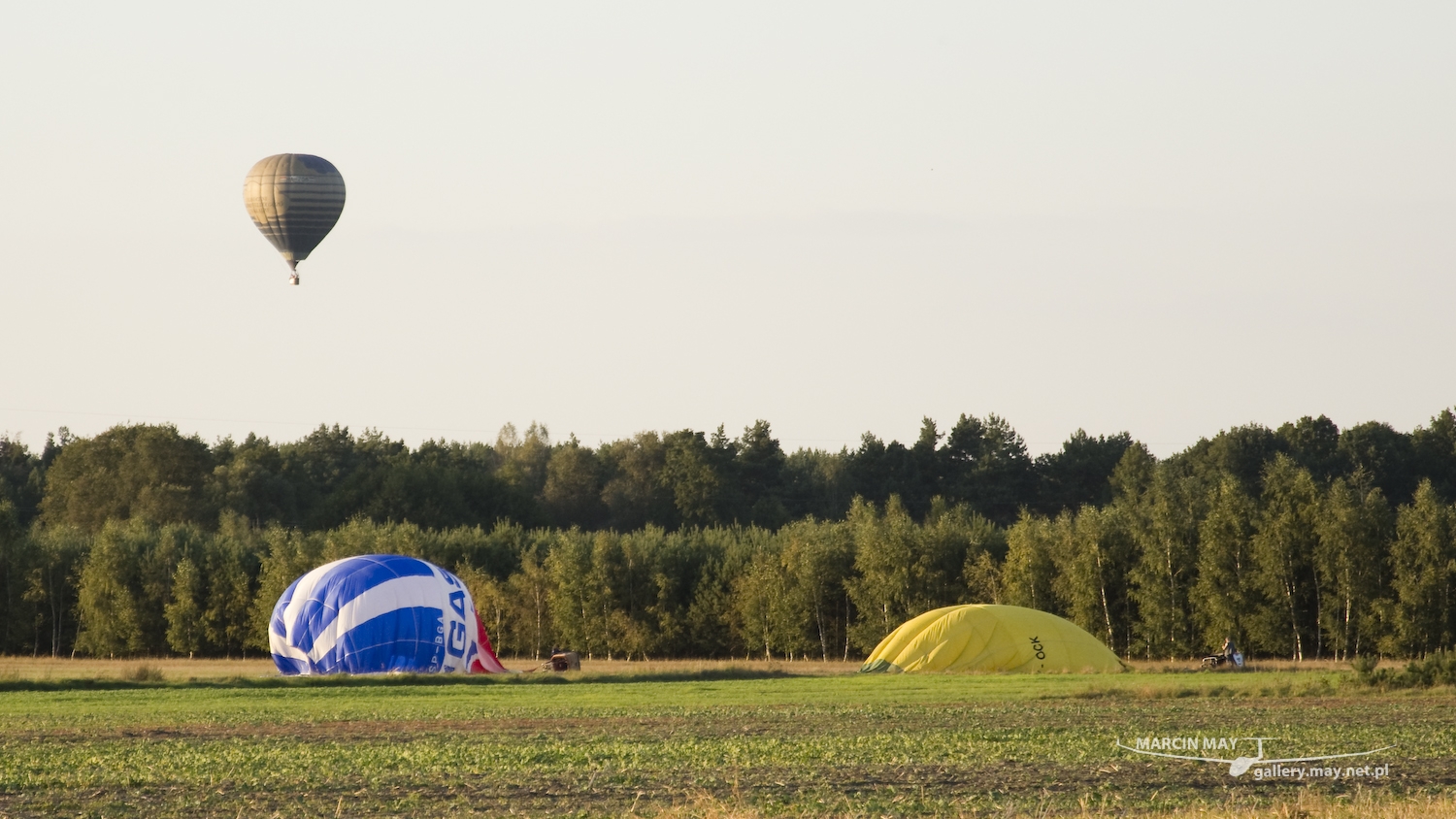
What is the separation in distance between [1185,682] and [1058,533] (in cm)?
1493

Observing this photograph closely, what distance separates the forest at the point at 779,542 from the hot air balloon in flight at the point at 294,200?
465 inches

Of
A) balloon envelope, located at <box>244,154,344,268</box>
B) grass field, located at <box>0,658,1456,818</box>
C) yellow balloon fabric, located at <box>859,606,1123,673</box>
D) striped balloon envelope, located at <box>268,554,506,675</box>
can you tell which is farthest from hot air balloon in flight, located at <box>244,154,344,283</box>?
yellow balloon fabric, located at <box>859,606,1123,673</box>

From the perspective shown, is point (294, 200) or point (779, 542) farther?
point (779, 542)

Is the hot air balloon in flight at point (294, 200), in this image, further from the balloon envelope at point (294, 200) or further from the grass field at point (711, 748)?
the grass field at point (711, 748)

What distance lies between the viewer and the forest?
131ft

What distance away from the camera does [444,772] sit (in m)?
15.2

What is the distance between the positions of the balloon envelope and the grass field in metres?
15.6

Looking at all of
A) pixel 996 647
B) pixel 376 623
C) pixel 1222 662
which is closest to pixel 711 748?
pixel 996 647

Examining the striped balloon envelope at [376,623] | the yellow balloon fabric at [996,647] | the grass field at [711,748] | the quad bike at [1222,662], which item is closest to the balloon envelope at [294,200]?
the striped balloon envelope at [376,623]

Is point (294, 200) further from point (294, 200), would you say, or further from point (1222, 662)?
point (1222, 662)

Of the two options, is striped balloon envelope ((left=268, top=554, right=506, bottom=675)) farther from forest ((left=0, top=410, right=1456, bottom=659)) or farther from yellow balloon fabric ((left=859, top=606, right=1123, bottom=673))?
forest ((left=0, top=410, right=1456, bottom=659))

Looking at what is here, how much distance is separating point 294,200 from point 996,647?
2054 cm

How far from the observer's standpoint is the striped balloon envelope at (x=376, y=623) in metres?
34.6

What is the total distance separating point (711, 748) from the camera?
680 inches
